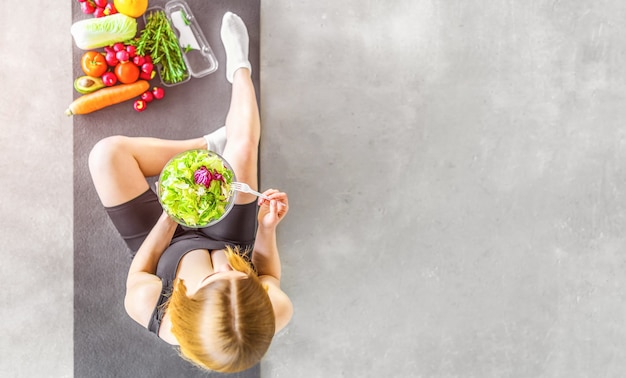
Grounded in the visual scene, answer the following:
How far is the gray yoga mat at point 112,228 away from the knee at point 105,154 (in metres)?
0.28

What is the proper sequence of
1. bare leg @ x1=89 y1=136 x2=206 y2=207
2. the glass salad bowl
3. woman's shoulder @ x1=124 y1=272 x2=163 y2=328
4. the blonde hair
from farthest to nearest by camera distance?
bare leg @ x1=89 y1=136 x2=206 y2=207
woman's shoulder @ x1=124 y1=272 x2=163 y2=328
the glass salad bowl
the blonde hair

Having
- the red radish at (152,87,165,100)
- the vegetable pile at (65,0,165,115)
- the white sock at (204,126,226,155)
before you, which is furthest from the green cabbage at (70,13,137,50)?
the white sock at (204,126,226,155)

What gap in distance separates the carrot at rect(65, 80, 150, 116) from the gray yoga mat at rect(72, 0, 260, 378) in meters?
0.05

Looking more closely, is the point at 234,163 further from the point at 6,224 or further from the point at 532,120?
the point at 532,120

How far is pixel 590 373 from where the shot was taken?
2307 mm

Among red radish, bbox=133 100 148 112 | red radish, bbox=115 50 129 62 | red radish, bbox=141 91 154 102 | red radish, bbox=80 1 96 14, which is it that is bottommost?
red radish, bbox=133 100 148 112

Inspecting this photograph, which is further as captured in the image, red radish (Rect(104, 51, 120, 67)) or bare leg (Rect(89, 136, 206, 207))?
red radish (Rect(104, 51, 120, 67))

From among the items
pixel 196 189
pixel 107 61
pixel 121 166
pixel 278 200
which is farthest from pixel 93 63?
pixel 278 200

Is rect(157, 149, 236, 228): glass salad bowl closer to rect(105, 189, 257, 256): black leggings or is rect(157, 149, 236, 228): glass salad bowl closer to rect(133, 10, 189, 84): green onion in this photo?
rect(105, 189, 257, 256): black leggings

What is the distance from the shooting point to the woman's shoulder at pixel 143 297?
1582 millimetres

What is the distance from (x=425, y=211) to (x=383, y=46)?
2.22ft

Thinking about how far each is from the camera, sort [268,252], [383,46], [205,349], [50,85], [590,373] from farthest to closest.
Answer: [590,373] < [383,46] < [50,85] < [268,252] < [205,349]

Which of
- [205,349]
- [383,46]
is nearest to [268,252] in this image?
[205,349]

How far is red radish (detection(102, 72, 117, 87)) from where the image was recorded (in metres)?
1.93
